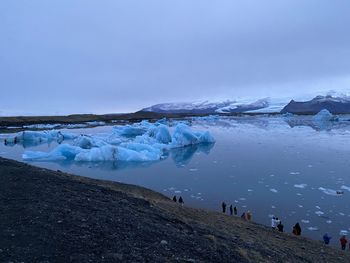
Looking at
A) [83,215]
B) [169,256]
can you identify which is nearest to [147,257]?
[169,256]

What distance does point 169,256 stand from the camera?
5.64 metres

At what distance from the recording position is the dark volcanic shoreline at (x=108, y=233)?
5.24 m

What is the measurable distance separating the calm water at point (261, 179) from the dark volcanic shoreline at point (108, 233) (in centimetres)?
245

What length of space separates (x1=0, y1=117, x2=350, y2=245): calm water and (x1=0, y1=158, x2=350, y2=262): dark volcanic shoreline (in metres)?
2.45

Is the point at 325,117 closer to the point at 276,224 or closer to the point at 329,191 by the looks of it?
the point at 329,191

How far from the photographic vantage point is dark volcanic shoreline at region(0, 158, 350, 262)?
524cm

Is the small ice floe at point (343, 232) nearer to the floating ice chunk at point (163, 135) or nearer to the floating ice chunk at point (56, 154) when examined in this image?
the floating ice chunk at point (56, 154)

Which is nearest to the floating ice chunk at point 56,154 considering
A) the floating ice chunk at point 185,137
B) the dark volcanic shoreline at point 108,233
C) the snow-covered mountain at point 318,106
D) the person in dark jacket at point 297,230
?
the floating ice chunk at point 185,137

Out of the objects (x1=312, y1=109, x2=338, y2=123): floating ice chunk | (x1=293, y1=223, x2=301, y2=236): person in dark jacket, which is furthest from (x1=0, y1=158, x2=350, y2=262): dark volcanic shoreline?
(x1=312, y1=109, x2=338, y2=123): floating ice chunk

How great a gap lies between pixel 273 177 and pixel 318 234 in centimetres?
717

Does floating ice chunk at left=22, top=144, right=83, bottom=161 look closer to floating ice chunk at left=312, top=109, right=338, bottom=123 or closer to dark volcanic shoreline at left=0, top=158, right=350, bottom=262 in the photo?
dark volcanic shoreline at left=0, top=158, right=350, bottom=262

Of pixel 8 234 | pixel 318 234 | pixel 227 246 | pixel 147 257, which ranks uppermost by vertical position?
pixel 8 234

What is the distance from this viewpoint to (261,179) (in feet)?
56.0

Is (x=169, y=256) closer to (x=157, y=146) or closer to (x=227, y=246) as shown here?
(x=227, y=246)
